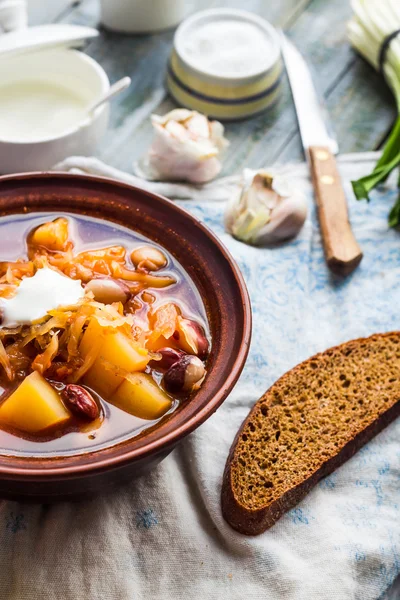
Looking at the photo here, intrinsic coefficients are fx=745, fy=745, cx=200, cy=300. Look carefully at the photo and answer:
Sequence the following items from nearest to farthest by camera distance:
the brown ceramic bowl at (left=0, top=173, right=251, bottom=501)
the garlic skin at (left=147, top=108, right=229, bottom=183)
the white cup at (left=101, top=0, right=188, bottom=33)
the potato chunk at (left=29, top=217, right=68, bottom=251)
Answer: the brown ceramic bowl at (left=0, top=173, right=251, bottom=501), the potato chunk at (left=29, top=217, right=68, bottom=251), the garlic skin at (left=147, top=108, right=229, bottom=183), the white cup at (left=101, top=0, right=188, bottom=33)

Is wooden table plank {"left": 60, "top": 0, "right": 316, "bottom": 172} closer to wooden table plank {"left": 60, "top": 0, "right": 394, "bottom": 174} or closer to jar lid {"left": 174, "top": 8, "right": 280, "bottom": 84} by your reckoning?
wooden table plank {"left": 60, "top": 0, "right": 394, "bottom": 174}

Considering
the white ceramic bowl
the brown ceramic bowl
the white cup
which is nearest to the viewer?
the brown ceramic bowl

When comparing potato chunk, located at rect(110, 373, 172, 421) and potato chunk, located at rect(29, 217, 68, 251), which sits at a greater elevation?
potato chunk, located at rect(29, 217, 68, 251)

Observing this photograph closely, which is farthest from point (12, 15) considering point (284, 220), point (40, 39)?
point (284, 220)

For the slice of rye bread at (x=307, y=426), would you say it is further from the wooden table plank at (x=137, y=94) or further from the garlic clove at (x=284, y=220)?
the wooden table plank at (x=137, y=94)

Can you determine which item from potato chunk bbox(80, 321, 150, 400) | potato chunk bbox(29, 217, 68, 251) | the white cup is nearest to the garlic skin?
potato chunk bbox(29, 217, 68, 251)

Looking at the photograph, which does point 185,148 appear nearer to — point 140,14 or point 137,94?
point 137,94

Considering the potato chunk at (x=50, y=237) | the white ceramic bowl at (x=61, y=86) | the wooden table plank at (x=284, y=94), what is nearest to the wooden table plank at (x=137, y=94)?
the wooden table plank at (x=284, y=94)
